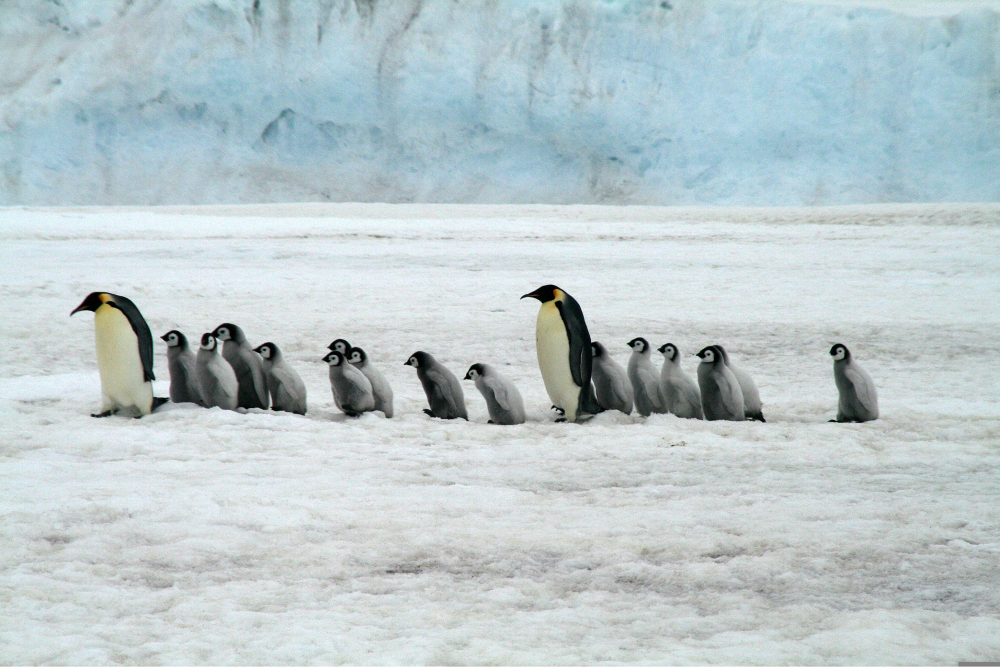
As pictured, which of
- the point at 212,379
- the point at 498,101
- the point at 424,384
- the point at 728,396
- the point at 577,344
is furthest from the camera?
the point at 498,101

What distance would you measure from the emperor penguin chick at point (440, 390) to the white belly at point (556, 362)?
0.50m

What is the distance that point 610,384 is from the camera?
465cm

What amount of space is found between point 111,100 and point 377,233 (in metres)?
10.2

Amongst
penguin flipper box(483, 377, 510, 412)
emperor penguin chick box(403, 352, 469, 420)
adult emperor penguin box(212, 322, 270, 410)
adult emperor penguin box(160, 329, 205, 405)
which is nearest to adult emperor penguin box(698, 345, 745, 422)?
penguin flipper box(483, 377, 510, 412)

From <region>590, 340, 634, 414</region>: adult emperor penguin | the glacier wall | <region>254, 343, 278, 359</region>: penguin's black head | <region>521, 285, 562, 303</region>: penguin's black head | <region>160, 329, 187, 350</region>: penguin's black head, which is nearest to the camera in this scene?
<region>160, 329, 187, 350</region>: penguin's black head

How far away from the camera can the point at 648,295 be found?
768 centimetres

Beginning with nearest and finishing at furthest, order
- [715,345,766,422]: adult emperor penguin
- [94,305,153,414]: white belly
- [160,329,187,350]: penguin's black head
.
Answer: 1. [94,305,153,414]: white belly
2. [160,329,187,350]: penguin's black head
3. [715,345,766,422]: adult emperor penguin

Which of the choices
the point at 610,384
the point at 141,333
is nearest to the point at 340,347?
the point at 141,333

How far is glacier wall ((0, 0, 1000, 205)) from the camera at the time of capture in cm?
1741

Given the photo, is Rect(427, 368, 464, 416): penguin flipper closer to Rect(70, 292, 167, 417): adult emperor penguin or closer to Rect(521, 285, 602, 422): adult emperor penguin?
Rect(521, 285, 602, 422): adult emperor penguin

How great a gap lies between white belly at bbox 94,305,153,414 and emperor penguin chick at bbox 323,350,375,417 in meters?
0.83

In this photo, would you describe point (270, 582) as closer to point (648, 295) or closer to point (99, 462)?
point (99, 462)

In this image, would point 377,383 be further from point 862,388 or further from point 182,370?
point 862,388

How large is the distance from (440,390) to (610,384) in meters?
0.89
